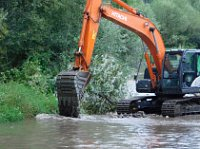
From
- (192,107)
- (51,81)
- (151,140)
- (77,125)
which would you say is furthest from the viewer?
(51,81)

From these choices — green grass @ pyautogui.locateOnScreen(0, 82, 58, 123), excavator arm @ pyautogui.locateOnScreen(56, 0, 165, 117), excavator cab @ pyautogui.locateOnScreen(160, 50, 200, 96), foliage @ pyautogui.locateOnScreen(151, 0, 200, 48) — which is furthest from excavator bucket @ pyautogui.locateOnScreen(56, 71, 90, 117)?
foliage @ pyautogui.locateOnScreen(151, 0, 200, 48)

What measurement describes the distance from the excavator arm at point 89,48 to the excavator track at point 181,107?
1320 millimetres

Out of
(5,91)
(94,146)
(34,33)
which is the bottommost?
(94,146)

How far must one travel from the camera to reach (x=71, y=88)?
62.4 ft

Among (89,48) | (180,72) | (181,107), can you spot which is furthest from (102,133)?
(180,72)

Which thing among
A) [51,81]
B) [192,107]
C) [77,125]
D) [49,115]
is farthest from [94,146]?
[51,81]

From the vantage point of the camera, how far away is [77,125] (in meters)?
18.6

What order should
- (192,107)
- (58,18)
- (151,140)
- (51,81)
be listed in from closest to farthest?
1. (151,140)
2. (192,107)
3. (51,81)
4. (58,18)

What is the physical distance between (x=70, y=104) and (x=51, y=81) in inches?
221

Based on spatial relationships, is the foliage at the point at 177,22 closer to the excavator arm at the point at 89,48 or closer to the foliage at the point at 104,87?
the foliage at the point at 104,87

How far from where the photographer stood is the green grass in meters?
19.2

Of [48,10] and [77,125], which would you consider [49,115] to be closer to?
[77,125]

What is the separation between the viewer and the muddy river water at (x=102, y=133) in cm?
1463

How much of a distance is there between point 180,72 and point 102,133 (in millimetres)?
6008
